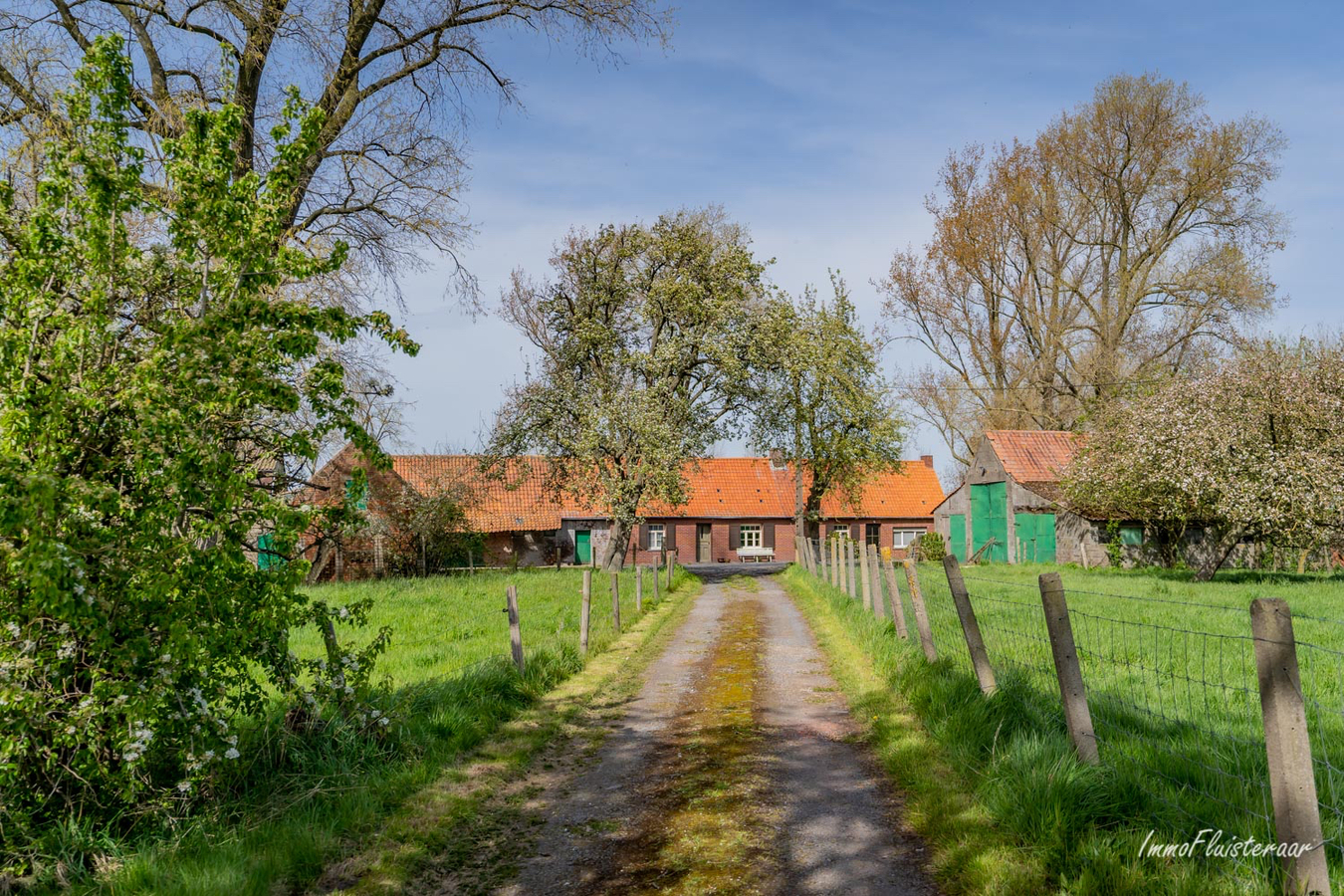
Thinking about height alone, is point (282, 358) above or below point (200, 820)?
above

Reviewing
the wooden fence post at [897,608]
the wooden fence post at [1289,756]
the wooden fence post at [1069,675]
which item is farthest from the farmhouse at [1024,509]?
the wooden fence post at [1289,756]

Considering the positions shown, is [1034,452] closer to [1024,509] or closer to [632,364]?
[1024,509]

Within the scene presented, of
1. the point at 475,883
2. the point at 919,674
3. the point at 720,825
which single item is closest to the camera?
the point at 475,883

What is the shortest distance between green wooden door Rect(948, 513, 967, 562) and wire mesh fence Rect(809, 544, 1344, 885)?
25.8m

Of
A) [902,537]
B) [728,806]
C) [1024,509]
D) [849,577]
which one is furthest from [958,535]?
[728,806]

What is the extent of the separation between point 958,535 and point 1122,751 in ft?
117

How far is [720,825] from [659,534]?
44.9m

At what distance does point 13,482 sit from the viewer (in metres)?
4.12

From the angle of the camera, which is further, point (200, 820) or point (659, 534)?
point (659, 534)

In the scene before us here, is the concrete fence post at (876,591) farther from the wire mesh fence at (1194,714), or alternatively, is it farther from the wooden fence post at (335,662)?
the wooden fence post at (335,662)

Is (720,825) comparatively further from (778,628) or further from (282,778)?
(778,628)

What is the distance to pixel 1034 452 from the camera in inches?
1438

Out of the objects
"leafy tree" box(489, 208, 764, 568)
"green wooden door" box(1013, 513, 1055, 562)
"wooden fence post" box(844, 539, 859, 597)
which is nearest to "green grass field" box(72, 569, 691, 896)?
"wooden fence post" box(844, 539, 859, 597)

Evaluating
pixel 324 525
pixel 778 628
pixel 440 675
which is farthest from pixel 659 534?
pixel 324 525
